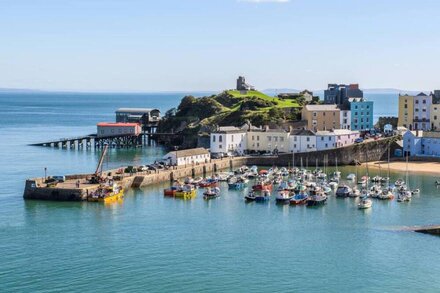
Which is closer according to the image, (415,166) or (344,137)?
(415,166)

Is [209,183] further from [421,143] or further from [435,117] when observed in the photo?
→ [435,117]

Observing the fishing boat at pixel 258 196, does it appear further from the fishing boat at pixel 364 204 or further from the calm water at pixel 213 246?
the fishing boat at pixel 364 204

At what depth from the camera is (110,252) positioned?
146ft

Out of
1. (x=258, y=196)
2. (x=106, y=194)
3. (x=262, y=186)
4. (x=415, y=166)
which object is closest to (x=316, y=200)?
(x=258, y=196)

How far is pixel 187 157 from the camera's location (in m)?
83.4

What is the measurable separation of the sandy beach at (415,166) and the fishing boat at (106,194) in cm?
3709

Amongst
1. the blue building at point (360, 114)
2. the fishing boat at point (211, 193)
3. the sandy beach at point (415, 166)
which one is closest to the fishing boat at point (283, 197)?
the fishing boat at point (211, 193)

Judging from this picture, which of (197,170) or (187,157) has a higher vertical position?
(187,157)

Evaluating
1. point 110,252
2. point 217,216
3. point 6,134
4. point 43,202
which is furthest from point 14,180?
point 6,134

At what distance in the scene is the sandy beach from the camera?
83938 millimetres

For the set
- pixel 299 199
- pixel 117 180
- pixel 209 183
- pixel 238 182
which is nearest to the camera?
pixel 299 199

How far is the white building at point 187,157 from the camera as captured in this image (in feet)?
268

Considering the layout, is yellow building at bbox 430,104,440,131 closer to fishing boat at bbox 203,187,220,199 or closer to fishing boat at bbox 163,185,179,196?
fishing boat at bbox 203,187,220,199

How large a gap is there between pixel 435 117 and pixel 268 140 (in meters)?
27.2
